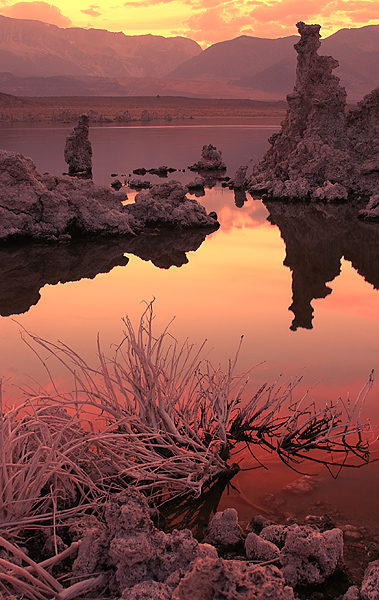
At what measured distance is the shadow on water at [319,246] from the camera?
27.8 feet

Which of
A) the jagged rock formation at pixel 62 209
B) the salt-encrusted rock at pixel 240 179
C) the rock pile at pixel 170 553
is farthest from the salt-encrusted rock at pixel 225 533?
the salt-encrusted rock at pixel 240 179

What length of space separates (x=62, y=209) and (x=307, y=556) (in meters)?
9.22

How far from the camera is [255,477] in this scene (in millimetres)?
3836

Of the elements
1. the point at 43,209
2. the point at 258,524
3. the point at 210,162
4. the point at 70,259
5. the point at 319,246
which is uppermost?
the point at 210,162

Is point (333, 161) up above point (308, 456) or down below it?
above

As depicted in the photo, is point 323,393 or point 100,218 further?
point 100,218

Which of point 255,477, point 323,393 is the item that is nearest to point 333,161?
point 323,393

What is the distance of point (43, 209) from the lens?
431 inches

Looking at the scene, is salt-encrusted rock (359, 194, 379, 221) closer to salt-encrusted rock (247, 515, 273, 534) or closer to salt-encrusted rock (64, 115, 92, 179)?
salt-encrusted rock (64, 115, 92, 179)

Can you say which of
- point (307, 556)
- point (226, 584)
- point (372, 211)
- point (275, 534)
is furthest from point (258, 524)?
point (372, 211)

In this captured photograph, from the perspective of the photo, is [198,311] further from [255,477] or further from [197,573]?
[197,573]

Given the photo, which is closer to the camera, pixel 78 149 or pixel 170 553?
pixel 170 553

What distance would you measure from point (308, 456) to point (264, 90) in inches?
7754

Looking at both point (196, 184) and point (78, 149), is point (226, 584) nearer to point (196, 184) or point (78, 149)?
point (196, 184)
